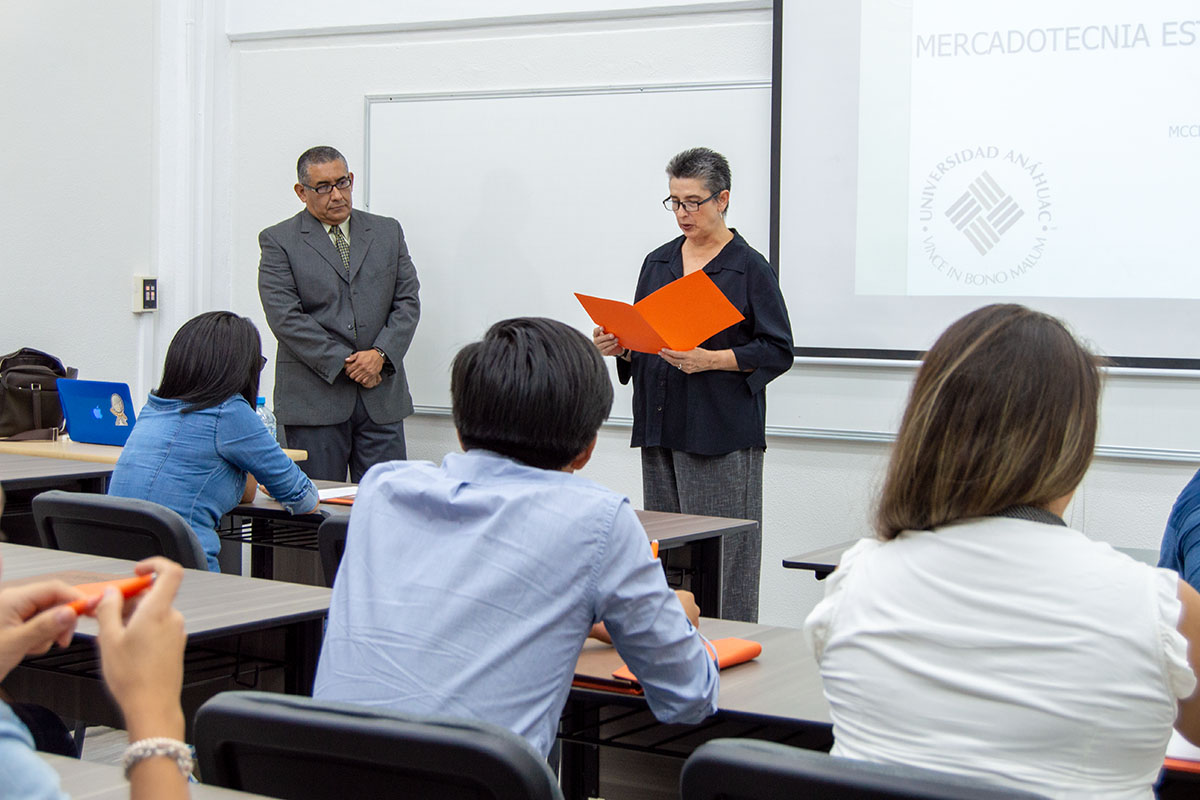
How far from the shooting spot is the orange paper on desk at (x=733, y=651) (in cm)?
173

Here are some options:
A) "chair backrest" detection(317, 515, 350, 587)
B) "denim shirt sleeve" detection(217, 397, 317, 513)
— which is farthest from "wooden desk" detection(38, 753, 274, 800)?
"denim shirt sleeve" detection(217, 397, 317, 513)

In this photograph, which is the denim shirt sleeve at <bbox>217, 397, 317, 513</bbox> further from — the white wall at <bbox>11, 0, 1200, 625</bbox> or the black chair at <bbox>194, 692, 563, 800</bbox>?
the white wall at <bbox>11, 0, 1200, 625</bbox>

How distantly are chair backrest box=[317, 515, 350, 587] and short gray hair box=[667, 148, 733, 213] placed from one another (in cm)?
159

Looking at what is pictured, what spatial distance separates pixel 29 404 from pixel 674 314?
8.73 feet

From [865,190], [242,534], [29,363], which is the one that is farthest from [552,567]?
[29,363]

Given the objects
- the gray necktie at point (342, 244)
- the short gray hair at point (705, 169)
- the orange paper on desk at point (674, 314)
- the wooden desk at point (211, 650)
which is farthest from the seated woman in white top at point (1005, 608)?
the gray necktie at point (342, 244)

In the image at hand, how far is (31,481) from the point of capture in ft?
10.9

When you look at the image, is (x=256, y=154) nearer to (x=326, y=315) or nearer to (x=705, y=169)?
(x=326, y=315)

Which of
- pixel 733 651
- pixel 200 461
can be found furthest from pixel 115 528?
pixel 733 651

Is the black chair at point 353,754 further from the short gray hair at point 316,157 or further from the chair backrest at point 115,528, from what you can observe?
the short gray hair at point 316,157

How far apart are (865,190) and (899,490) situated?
3.21 meters

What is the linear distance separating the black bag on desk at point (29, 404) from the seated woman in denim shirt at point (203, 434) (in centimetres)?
181

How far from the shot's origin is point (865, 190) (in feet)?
14.1

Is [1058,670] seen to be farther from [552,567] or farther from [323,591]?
[323,591]
